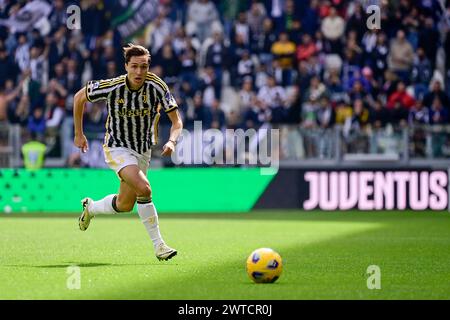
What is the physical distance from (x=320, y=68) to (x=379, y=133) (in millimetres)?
3280

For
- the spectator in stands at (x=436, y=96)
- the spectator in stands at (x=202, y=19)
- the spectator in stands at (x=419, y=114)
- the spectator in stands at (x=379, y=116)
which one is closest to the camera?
the spectator in stands at (x=379, y=116)

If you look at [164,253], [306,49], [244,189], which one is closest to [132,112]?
[164,253]

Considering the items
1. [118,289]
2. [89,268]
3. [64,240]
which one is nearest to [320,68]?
[64,240]

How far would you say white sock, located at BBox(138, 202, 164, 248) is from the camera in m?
11.8

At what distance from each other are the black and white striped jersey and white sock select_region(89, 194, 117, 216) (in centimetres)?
73

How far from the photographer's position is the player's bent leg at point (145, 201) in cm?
1173

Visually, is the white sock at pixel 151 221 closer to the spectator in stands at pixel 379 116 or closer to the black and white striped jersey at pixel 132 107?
the black and white striped jersey at pixel 132 107

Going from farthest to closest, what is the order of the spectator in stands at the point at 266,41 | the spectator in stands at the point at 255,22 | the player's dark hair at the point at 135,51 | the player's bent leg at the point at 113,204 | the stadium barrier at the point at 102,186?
the spectator in stands at the point at 255,22 < the spectator in stands at the point at 266,41 < the stadium barrier at the point at 102,186 < the player's bent leg at the point at 113,204 < the player's dark hair at the point at 135,51

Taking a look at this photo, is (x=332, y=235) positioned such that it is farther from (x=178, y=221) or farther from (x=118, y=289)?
(x=118, y=289)

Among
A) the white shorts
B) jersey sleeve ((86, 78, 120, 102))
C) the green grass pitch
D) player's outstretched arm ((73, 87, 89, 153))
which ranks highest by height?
jersey sleeve ((86, 78, 120, 102))

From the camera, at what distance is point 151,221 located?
11844 millimetres

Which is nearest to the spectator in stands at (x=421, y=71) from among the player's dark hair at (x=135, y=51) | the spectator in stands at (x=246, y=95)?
the spectator in stands at (x=246, y=95)

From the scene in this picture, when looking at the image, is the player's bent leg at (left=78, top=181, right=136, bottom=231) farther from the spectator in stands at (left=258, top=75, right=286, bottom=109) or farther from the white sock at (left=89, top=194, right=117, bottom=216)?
the spectator in stands at (left=258, top=75, right=286, bottom=109)

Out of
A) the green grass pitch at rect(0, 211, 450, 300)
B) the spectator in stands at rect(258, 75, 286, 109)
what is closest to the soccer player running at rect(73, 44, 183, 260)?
the green grass pitch at rect(0, 211, 450, 300)
